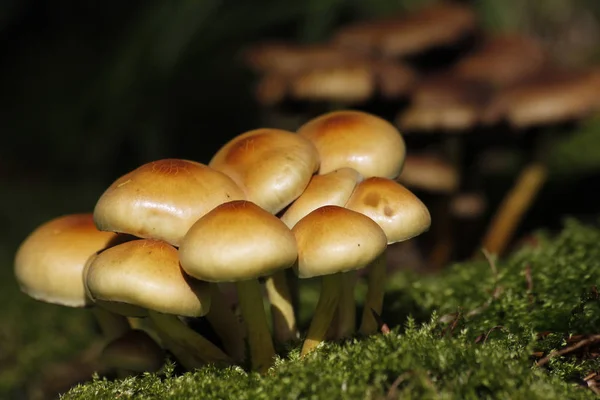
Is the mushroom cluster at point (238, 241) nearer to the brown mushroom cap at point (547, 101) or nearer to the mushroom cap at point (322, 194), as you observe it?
the mushroom cap at point (322, 194)

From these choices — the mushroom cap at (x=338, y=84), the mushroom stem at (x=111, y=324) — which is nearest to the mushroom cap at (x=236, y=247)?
the mushroom stem at (x=111, y=324)

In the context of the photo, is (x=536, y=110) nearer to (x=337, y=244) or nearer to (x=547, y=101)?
(x=547, y=101)

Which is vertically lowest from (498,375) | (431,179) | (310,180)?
(431,179)

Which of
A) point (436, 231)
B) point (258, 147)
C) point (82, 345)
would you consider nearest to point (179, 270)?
point (258, 147)

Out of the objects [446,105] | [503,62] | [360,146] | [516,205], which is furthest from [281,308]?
[503,62]

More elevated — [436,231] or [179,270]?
[179,270]

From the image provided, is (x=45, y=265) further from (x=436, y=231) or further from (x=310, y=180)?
(x=436, y=231)

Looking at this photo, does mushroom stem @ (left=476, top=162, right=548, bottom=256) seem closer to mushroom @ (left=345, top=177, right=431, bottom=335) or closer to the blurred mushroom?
the blurred mushroom
